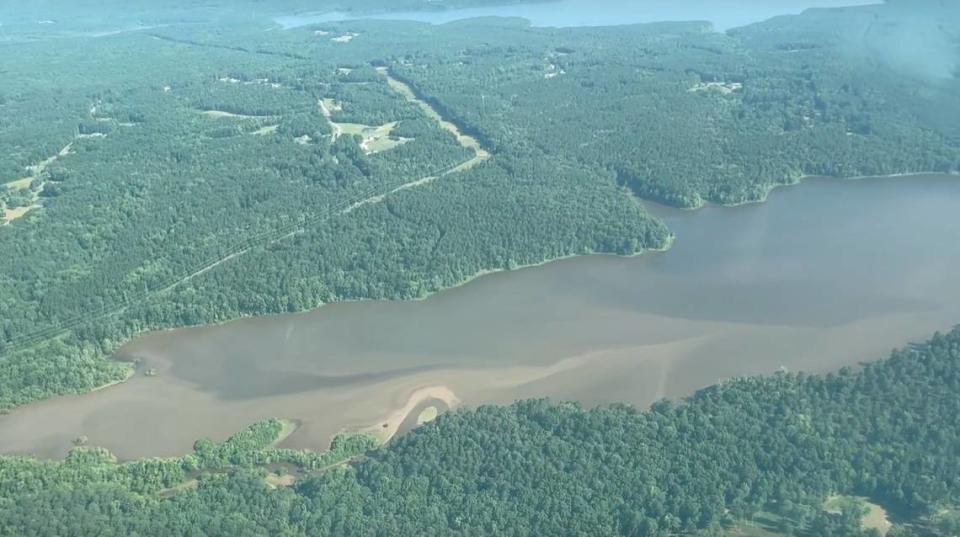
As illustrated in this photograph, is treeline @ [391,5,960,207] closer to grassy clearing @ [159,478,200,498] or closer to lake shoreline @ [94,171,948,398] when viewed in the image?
lake shoreline @ [94,171,948,398]

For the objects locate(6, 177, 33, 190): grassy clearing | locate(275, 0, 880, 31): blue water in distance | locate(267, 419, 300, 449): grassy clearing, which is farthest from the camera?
locate(275, 0, 880, 31): blue water in distance

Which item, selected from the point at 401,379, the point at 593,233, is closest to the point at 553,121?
the point at 593,233

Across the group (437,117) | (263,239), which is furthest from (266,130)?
(263,239)

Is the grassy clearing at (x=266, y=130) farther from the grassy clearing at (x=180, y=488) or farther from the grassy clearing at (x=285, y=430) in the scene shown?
the grassy clearing at (x=180, y=488)

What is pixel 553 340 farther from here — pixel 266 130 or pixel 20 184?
pixel 20 184

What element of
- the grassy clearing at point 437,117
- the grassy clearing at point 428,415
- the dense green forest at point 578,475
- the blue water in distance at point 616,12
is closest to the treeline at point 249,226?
the grassy clearing at point 437,117

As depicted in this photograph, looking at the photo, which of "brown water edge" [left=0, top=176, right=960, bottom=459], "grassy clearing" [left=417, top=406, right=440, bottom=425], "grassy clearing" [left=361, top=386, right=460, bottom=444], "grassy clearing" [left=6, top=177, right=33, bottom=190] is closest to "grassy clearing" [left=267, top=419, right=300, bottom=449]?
"brown water edge" [left=0, top=176, right=960, bottom=459]
